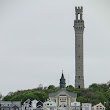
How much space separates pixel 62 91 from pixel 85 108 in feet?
32.5

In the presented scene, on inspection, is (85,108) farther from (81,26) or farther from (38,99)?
(81,26)

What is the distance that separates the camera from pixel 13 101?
15050 centimetres

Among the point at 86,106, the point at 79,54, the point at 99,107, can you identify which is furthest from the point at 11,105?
the point at 79,54

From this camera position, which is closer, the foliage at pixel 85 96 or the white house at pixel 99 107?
the white house at pixel 99 107

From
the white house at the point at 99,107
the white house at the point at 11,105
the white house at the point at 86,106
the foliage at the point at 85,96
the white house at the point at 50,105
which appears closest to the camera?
the white house at the point at 86,106

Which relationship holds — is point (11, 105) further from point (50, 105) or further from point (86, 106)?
point (86, 106)

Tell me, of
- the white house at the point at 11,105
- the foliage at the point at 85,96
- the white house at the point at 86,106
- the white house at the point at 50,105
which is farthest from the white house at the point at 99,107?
the white house at the point at 11,105

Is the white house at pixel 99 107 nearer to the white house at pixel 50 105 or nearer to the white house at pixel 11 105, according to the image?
the white house at pixel 50 105

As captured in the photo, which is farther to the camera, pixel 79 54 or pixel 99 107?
pixel 79 54

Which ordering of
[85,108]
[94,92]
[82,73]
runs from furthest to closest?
[82,73], [94,92], [85,108]

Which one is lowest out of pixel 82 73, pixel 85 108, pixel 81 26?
pixel 85 108

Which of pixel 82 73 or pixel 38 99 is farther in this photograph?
pixel 82 73

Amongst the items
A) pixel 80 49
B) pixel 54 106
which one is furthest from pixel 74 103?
pixel 80 49

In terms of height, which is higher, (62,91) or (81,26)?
(81,26)
